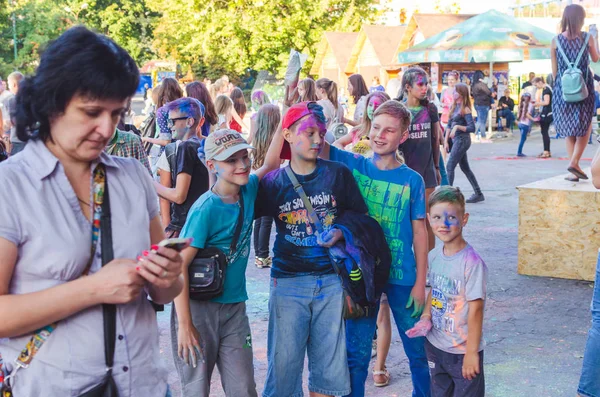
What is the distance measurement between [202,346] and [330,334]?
690 mm

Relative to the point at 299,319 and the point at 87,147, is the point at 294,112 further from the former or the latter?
the point at 87,147

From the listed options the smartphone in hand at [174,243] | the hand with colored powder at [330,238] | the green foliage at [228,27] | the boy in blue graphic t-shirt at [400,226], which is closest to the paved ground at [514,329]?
the boy in blue graphic t-shirt at [400,226]

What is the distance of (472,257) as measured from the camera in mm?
3852

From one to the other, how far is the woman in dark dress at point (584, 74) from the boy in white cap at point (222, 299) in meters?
4.88

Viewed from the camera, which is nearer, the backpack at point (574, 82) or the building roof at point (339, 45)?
the backpack at point (574, 82)

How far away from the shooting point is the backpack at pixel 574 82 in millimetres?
7430

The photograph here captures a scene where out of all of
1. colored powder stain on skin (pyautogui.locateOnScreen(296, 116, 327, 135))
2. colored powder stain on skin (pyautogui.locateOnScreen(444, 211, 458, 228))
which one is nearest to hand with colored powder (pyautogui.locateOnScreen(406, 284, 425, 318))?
colored powder stain on skin (pyautogui.locateOnScreen(444, 211, 458, 228))

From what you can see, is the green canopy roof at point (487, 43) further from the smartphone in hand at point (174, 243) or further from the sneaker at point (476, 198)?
the smartphone in hand at point (174, 243)

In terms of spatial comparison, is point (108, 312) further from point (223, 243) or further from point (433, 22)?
point (433, 22)

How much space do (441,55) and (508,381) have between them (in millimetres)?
21764

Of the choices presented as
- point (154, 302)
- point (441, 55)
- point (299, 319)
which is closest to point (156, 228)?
point (154, 302)

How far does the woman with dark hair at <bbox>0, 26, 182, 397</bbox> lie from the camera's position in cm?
197

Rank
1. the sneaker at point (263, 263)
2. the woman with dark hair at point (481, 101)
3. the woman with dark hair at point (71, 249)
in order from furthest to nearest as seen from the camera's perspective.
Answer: the woman with dark hair at point (481, 101) < the sneaker at point (263, 263) < the woman with dark hair at point (71, 249)

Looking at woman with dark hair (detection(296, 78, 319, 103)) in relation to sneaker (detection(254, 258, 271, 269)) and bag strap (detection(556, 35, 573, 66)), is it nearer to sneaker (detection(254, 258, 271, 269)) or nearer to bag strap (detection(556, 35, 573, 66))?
sneaker (detection(254, 258, 271, 269))
